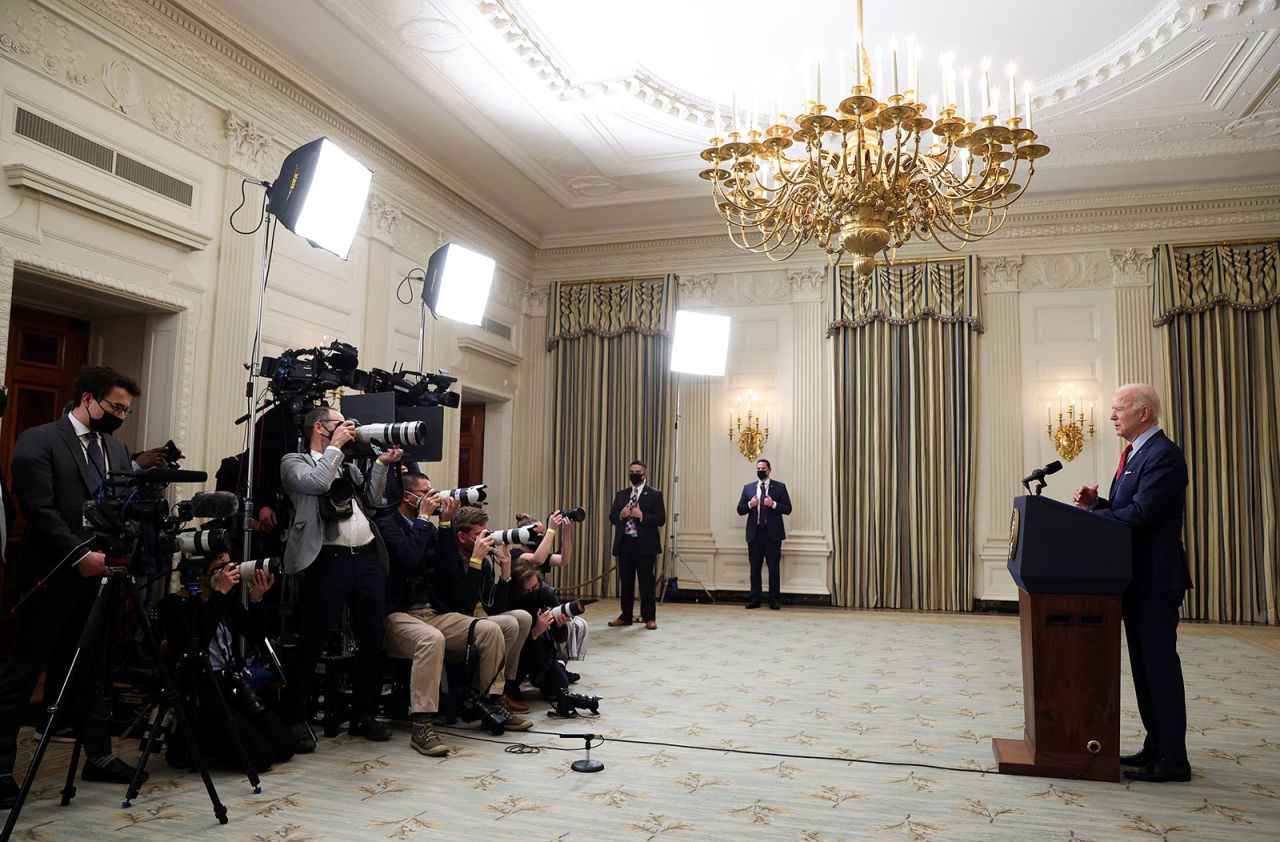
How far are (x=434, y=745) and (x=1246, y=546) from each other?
290 inches

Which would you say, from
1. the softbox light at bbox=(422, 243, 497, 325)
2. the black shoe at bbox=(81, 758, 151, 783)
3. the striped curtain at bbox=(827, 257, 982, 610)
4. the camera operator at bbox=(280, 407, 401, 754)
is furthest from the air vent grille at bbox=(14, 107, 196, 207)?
the striped curtain at bbox=(827, 257, 982, 610)

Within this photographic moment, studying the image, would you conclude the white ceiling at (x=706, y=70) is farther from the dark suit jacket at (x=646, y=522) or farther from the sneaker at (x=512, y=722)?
the sneaker at (x=512, y=722)

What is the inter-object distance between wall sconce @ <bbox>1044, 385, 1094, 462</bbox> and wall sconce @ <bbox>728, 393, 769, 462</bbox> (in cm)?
267

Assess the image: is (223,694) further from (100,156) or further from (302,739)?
(100,156)

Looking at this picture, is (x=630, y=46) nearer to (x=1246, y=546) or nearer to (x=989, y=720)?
(x=989, y=720)

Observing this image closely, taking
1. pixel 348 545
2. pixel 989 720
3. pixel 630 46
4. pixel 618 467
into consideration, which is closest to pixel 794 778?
pixel 989 720

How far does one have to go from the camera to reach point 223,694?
2.99m

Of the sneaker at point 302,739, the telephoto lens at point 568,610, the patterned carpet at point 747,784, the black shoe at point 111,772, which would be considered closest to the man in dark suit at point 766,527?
the patterned carpet at point 747,784

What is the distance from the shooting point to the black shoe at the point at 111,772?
9.38 ft

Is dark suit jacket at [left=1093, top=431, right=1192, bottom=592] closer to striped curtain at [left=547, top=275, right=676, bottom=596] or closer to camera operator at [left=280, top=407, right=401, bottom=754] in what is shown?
camera operator at [left=280, top=407, right=401, bottom=754]

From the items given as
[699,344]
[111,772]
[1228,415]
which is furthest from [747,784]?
[1228,415]

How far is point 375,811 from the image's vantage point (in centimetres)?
264

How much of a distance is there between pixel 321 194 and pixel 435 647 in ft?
9.19

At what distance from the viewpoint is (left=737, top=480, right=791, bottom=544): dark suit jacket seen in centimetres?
820
